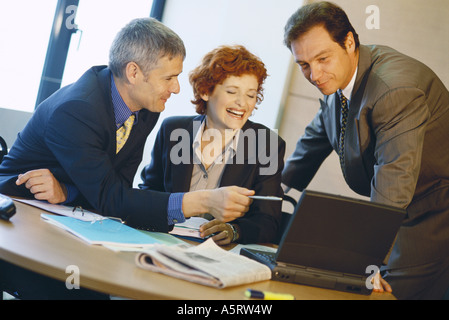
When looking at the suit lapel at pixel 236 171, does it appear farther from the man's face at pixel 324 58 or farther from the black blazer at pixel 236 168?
the man's face at pixel 324 58

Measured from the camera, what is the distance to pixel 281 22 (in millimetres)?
3506

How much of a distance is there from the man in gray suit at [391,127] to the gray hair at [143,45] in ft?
1.80

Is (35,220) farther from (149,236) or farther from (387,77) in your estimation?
(387,77)

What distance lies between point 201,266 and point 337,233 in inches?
14.8

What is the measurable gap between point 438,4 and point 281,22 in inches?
41.6

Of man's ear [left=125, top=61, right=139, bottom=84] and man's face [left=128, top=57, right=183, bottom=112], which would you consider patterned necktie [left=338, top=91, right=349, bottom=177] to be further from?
man's ear [left=125, top=61, right=139, bottom=84]

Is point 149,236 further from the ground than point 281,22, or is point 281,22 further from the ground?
point 281,22

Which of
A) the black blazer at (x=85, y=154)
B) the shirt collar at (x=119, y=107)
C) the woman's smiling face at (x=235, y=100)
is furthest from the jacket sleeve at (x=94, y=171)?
the woman's smiling face at (x=235, y=100)

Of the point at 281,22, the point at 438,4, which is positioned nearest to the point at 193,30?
the point at 281,22

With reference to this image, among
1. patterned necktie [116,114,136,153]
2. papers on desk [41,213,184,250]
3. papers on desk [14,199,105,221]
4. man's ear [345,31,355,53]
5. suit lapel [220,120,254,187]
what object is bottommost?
papers on desk [14,199,105,221]

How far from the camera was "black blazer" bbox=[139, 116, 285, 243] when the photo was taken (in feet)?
7.05

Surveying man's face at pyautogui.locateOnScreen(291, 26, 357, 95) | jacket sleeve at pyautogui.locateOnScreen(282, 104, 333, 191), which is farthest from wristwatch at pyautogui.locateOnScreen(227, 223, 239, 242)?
jacket sleeve at pyautogui.locateOnScreen(282, 104, 333, 191)

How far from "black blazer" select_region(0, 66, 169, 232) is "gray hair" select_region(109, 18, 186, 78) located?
4.4 inches

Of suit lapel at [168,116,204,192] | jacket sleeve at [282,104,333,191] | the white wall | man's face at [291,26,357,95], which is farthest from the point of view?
the white wall
